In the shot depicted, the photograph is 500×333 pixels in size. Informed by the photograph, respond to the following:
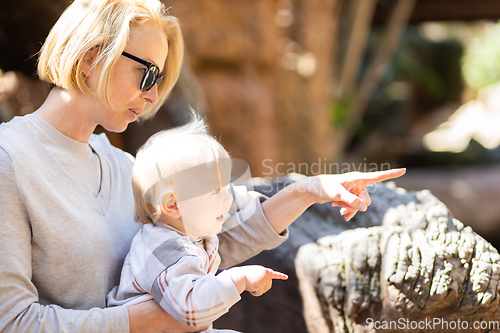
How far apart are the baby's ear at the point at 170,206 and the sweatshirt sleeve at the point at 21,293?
276mm

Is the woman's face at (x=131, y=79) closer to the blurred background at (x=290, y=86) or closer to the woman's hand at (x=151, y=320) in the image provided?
the woman's hand at (x=151, y=320)

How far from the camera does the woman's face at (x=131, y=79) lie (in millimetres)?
1162

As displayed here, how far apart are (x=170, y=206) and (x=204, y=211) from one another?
9 cm

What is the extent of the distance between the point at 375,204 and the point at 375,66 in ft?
16.1

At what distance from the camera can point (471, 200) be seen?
534 cm

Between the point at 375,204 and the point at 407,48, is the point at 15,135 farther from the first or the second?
the point at 407,48

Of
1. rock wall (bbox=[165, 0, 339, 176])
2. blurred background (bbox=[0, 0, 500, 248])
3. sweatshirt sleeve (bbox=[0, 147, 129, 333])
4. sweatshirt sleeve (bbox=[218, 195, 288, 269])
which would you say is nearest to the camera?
sweatshirt sleeve (bbox=[0, 147, 129, 333])

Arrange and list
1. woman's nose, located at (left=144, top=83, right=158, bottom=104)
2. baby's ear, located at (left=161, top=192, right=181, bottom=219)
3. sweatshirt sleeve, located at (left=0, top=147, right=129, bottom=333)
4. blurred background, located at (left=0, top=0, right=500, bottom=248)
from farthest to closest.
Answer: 1. blurred background, located at (left=0, top=0, right=500, bottom=248)
2. woman's nose, located at (left=144, top=83, right=158, bottom=104)
3. baby's ear, located at (left=161, top=192, right=181, bottom=219)
4. sweatshirt sleeve, located at (left=0, top=147, right=129, bottom=333)

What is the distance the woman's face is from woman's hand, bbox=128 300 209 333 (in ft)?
1.68

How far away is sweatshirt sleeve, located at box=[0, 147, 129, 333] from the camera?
38.3 inches

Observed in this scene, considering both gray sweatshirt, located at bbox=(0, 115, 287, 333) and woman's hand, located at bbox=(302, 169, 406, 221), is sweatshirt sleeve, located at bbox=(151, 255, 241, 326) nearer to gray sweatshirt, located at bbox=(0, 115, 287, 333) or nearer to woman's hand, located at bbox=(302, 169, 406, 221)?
gray sweatshirt, located at bbox=(0, 115, 287, 333)

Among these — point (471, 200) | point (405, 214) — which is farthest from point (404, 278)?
point (471, 200)

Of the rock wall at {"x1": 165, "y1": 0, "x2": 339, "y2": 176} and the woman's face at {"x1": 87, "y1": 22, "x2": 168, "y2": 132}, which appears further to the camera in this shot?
the rock wall at {"x1": 165, "y1": 0, "x2": 339, "y2": 176}

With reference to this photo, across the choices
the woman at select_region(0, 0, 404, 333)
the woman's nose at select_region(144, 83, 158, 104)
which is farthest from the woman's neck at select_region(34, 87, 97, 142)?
the woman's nose at select_region(144, 83, 158, 104)
